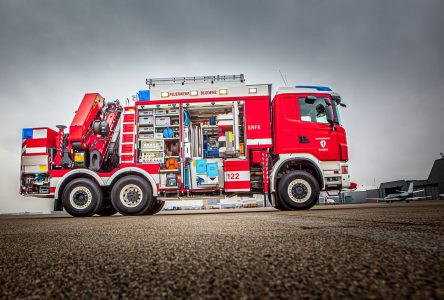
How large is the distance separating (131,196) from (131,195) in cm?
2

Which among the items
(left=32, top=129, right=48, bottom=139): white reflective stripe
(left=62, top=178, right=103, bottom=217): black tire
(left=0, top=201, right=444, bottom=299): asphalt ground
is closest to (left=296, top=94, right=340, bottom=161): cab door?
(left=62, top=178, right=103, bottom=217): black tire

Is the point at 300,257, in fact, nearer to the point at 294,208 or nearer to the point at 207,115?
the point at 294,208

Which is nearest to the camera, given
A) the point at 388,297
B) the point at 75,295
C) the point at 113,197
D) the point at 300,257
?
the point at 388,297

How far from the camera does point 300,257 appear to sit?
1242 millimetres

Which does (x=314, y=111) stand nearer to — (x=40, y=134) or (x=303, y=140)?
(x=303, y=140)

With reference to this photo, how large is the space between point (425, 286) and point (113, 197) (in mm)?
7042

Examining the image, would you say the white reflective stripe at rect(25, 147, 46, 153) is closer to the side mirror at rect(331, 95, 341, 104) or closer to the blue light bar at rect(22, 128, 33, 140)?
the blue light bar at rect(22, 128, 33, 140)

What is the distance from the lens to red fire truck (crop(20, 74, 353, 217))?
712 cm

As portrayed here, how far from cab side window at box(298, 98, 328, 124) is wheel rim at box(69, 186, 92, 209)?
19.1ft

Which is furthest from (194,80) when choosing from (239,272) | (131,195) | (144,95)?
(239,272)

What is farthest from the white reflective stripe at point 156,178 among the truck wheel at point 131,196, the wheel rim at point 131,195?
the wheel rim at point 131,195

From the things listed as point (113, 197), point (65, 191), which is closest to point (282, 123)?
point (113, 197)

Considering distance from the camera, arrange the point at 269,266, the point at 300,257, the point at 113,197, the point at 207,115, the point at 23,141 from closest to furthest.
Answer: the point at 269,266, the point at 300,257, the point at 113,197, the point at 23,141, the point at 207,115

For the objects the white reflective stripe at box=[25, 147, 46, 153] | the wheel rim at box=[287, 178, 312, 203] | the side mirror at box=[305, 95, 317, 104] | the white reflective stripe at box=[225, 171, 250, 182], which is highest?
the side mirror at box=[305, 95, 317, 104]
